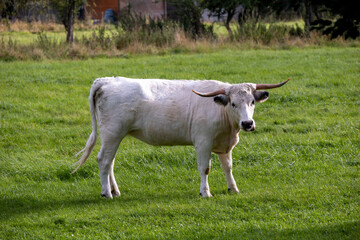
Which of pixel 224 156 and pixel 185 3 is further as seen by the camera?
pixel 185 3

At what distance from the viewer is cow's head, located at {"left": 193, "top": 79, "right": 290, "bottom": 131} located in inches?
281

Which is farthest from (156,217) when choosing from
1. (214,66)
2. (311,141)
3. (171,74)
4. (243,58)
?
(243,58)

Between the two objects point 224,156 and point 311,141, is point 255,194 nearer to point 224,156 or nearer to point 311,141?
point 224,156

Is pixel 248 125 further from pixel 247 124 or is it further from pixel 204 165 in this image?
pixel 204 165

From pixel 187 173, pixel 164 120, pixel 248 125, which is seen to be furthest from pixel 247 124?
pixel 187 173

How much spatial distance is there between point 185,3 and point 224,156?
18.1 metres

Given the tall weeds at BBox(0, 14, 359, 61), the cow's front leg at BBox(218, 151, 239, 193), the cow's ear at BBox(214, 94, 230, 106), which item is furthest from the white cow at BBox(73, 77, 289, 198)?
the tall weeds at BBox(0, 14, 359, 61)

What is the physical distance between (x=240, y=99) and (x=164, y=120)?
4.01ft

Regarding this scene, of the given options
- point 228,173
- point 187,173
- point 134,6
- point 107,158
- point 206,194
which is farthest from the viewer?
point 134,6

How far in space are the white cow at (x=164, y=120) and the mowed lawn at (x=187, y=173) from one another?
51 cm

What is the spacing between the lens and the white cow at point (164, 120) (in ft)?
25.2

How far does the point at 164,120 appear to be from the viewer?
7.85m

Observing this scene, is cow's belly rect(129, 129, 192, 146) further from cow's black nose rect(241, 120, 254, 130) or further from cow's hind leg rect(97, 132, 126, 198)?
cow's black nose rect(241, 120, 254, 130)

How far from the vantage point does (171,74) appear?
50.4 feet
